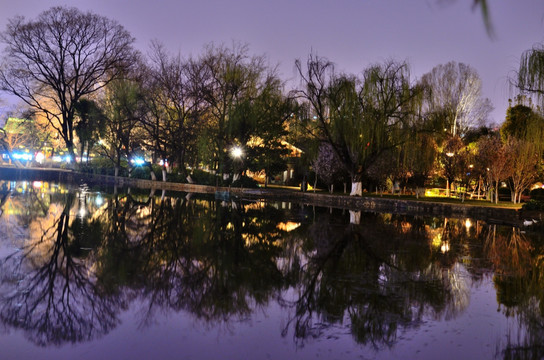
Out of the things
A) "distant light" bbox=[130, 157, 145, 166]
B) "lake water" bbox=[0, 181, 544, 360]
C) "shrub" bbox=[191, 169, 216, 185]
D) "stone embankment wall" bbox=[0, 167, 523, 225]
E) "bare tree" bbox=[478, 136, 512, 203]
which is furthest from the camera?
"distant light" bbox=[130, 157, 145, 166]

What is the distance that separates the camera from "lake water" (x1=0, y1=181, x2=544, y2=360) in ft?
22.7

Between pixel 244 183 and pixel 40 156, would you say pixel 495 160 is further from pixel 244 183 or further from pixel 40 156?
pixel 40 156

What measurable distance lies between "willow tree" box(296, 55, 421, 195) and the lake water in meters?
16.6

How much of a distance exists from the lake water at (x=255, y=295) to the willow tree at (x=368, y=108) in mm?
16607

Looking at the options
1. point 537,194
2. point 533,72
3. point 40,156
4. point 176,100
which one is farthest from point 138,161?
point 533,72

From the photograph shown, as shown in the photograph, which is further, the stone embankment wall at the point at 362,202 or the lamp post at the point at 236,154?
the lamp post at the point at 236,154

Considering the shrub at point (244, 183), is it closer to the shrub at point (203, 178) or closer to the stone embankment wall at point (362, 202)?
the stone embankment wall at point (362, 202)

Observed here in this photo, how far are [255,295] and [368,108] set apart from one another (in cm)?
2615

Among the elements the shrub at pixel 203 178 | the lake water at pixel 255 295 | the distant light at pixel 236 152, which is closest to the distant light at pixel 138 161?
the shrub at pixel 203 178

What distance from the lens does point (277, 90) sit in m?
44.2

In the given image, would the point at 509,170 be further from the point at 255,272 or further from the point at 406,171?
the point at 255,272

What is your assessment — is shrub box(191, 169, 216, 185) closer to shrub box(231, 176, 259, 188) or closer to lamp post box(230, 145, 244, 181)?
lamp post box(230, 145, 244, 181)

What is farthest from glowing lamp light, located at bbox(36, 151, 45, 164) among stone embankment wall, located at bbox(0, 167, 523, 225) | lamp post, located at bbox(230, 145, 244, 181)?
lamp post, located at bbox(230, 145, 244, 181)

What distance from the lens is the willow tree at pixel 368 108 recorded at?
1320 inches
